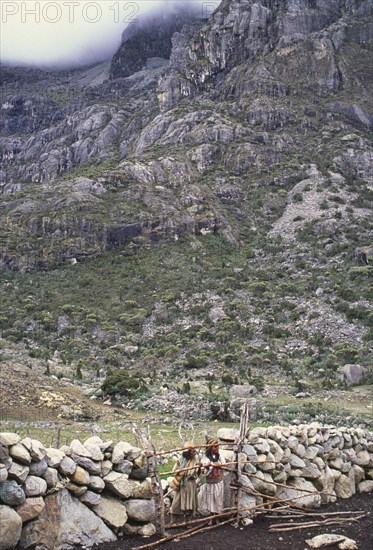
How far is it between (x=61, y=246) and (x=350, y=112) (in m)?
56.4

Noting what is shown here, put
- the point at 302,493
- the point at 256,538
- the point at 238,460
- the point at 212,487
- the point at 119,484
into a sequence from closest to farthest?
the point at 119,484 < the point at 256,538 < the point at 212,487 < the point at 238,460 < the point at 302,493

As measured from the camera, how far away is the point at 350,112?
292ft

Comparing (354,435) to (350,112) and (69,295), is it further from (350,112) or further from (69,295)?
(350,112)

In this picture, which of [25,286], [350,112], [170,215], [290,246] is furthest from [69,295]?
[350,112]

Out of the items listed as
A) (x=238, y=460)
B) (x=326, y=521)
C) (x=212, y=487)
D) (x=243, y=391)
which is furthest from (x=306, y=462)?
(x=243, y=391)

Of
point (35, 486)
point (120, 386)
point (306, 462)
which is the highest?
point (35, 486)

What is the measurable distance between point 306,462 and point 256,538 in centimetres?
308

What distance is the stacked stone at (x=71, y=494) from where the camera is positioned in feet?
22.7

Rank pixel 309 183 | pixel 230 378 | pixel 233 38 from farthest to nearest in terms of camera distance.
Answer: pixel 233 38
pixel 309 183
pixel 230 378

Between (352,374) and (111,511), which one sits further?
(352,374)

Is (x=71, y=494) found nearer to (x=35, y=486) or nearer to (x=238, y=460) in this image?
(x=35, y=486)

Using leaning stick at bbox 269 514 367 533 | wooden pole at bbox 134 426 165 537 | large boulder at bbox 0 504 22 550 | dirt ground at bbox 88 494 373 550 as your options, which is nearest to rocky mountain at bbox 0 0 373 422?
leaning stick at bbox 269 514 367 533

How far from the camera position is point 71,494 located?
7.69 m

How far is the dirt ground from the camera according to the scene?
8.03 metres
